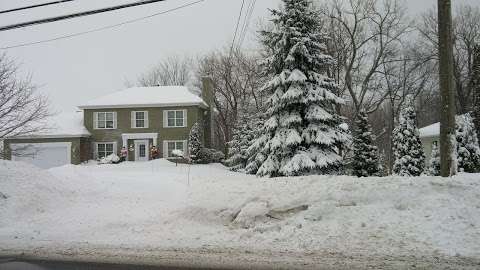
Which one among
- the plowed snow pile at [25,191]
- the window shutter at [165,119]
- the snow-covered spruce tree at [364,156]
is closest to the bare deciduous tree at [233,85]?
the window shutter at [165,119]

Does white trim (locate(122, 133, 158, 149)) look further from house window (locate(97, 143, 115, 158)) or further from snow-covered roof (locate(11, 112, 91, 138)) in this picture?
snow-covered roof (locate(11, 112, 91, 138))

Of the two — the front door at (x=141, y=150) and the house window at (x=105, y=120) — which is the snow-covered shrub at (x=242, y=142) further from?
the house window at (x=105, y=120)

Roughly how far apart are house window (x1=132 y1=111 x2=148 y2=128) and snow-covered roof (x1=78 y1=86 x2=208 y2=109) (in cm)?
76

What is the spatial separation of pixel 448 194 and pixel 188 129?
31.3 meters

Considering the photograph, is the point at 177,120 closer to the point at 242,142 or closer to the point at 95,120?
the point at 242,142

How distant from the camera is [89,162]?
37844 millimetres

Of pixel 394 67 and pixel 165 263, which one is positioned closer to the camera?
pixel 165 263

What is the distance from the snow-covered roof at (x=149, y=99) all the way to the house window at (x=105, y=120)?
674mm

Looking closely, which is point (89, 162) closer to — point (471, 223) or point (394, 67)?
point (394, 67)

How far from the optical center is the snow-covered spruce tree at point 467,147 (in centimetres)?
1927

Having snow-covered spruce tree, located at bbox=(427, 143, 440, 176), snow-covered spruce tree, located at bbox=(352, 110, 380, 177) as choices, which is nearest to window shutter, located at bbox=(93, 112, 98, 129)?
snow-covered spruce tree, located at bbox=(352, 110, 380, 177)

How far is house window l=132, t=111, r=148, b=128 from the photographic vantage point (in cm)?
3938

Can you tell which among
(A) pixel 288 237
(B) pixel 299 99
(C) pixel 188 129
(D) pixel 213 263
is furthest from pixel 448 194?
(C) pixel 188 129

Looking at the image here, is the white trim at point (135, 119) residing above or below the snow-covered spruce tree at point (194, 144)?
above
